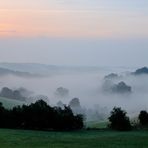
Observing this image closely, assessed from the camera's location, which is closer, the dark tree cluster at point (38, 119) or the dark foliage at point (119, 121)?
the dark tree cluster at point (38, 119)

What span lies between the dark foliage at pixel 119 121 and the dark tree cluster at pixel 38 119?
22.2 feet

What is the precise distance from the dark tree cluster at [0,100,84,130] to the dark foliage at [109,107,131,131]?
6.77m

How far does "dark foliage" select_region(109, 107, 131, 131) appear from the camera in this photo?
3519 inches

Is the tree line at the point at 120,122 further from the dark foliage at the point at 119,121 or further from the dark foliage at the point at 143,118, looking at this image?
the dark foliage at the point at 143,118

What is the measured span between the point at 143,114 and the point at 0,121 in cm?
2939

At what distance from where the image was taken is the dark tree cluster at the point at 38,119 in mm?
86750

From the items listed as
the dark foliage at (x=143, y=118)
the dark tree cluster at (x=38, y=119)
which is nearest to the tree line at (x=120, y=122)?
the dark foliage at (x=143, y=118)

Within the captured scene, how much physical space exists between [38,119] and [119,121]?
15044 mm

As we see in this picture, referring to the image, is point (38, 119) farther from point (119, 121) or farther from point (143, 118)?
point (143, 118)

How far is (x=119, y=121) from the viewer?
91375mm

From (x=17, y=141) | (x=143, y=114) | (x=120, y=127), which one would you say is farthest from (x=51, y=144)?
(x=143, y=114)

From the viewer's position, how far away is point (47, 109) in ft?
292

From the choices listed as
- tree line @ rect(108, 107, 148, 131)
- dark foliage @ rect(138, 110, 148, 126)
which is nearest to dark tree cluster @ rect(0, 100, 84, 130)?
tree line @ rect(108, 107, 148, 131)

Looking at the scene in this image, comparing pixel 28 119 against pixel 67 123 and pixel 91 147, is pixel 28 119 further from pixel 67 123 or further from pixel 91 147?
pixel 91 147
